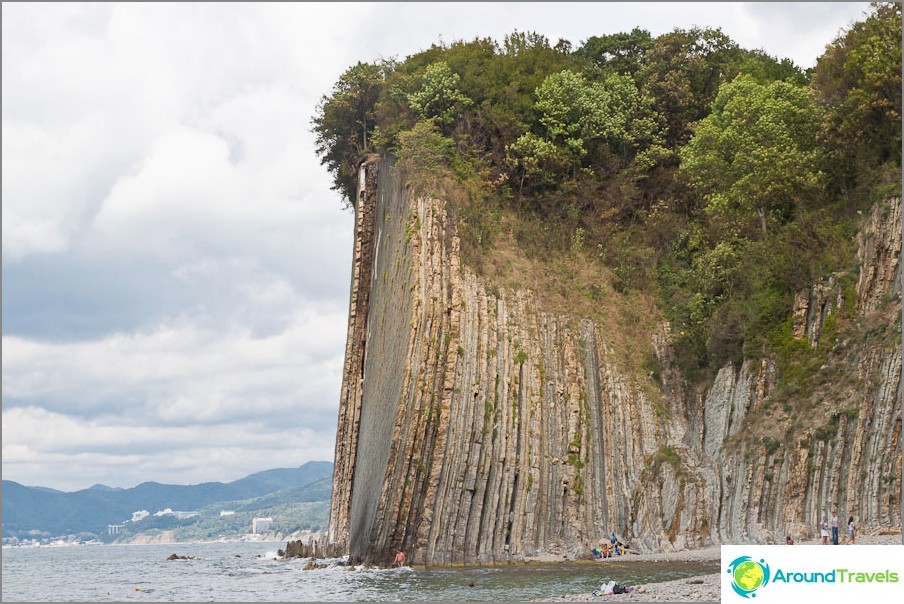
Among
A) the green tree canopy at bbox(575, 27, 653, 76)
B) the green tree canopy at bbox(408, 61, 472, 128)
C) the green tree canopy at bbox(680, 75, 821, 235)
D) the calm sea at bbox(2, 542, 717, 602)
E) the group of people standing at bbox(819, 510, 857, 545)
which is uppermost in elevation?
the green tree canopy at bbox(575, 27, 653, 76)

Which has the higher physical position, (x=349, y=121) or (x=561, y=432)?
(x=349, y=121)

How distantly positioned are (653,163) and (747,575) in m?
38.7

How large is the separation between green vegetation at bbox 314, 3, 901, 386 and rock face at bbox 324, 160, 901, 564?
1315 mm

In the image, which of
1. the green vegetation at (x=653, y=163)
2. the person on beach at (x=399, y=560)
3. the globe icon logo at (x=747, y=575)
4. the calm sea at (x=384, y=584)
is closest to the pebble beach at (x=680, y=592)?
the calm sea at (x=384, y=584)

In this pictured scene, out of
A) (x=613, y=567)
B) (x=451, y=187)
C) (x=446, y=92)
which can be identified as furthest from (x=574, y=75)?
(x=613, y=567)

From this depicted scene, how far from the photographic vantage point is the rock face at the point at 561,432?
34.7 meters

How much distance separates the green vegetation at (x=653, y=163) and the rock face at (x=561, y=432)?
4.32 ft

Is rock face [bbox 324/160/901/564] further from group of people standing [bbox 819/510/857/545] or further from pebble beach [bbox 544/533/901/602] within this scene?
pebble beach [bbox 544/533/901/602]

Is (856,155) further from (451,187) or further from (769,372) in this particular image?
(451,187)

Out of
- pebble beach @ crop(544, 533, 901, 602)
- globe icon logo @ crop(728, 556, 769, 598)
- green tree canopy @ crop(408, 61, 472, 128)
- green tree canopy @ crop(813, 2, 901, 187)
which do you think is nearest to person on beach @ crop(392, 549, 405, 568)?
pebble beach @ crop(544, 533, 901, 602)

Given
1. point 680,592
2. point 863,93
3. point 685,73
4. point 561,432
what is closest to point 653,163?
point 685,73

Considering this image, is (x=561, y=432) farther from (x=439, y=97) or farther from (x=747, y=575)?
(x=747, y=575)

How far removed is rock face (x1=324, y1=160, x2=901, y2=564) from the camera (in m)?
34.7

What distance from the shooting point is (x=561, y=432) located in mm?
42594
